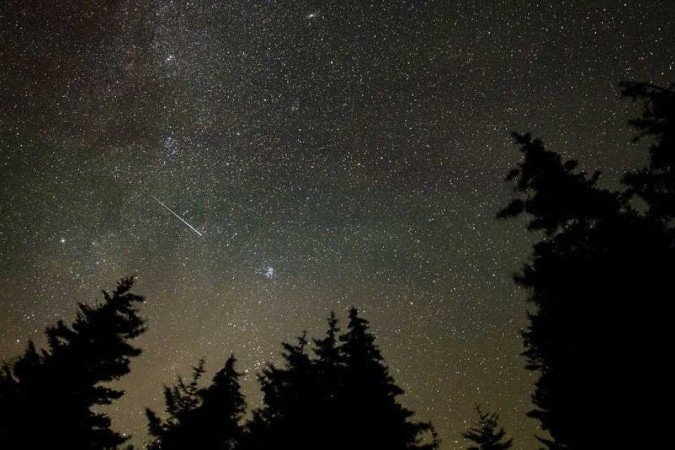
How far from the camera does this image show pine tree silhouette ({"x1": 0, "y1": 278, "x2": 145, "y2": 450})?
9.94m

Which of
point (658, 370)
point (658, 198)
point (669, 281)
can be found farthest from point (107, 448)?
point (658, 198)

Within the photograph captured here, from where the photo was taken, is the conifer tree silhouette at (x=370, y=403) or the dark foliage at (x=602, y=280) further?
the conifer tree silhouette at (x=370, y=403)

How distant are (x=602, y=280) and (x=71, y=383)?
13.5 m

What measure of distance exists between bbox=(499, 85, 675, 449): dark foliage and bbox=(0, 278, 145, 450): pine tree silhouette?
462 inches

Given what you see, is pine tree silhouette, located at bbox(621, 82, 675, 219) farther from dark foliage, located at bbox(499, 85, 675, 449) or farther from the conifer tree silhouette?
the conifer tree silhouette

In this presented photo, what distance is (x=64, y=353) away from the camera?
1073 cm

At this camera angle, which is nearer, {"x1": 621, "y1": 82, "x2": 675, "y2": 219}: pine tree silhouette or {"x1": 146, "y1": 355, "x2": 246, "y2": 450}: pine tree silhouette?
{"x1": 621, "y1": 82, "x2": 675, "y2": 219}: pine tree silhouette

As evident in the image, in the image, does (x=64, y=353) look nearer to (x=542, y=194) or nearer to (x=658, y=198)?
(x=542, y=194)

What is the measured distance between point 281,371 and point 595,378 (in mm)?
9884

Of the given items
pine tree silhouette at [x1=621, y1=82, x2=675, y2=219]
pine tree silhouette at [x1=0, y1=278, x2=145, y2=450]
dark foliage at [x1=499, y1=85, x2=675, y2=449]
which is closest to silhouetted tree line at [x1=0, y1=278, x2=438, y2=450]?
pine tree silhouette at [x1=0, y1=278, x2=145, y2=450]

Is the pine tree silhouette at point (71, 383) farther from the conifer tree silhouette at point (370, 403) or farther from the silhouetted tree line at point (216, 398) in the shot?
the conifer tree silhouette at point (370, 403)

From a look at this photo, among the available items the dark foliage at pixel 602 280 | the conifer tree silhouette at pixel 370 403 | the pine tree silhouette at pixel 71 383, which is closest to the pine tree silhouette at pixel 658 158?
the dark foliage at pixel 602 280

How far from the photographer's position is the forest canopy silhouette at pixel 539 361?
24.3ft

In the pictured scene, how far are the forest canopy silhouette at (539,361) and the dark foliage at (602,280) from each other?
0.02 m
